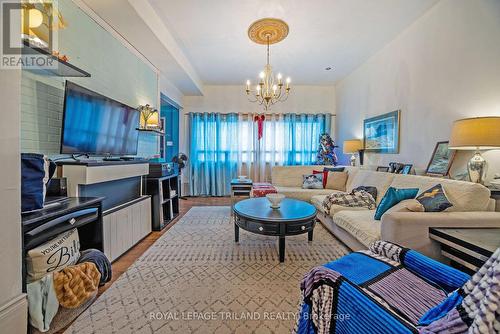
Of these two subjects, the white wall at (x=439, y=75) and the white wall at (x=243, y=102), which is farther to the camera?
the white wall at (x=243, y=102)

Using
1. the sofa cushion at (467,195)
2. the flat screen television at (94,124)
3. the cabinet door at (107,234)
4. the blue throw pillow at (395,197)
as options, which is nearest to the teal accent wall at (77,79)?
the flat screen television at (94,124)

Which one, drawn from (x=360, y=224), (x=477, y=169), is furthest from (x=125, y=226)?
(x=477, y=169)

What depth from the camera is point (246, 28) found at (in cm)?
317

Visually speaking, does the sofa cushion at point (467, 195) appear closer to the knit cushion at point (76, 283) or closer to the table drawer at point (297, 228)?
the table drawer at point (297, 228)

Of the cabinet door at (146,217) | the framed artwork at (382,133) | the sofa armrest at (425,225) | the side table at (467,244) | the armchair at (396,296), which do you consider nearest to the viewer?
the armchair at (396,296)

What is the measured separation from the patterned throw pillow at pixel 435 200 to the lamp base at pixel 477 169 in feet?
1.21

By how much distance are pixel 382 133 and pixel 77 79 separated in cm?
429

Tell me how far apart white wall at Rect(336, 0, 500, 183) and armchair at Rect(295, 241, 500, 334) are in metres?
1.89

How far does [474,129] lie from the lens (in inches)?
76.8

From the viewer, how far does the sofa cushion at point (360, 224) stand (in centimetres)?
205

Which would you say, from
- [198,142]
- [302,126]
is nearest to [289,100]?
[302,126]

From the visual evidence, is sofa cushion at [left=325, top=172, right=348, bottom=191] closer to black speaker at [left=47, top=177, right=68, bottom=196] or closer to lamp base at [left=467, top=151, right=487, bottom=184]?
lamp base at [left=467, top=151, right=487, bottom=184]

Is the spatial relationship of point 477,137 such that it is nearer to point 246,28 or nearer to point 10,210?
point 246,28

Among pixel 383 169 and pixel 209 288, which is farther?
pixel 383 169
